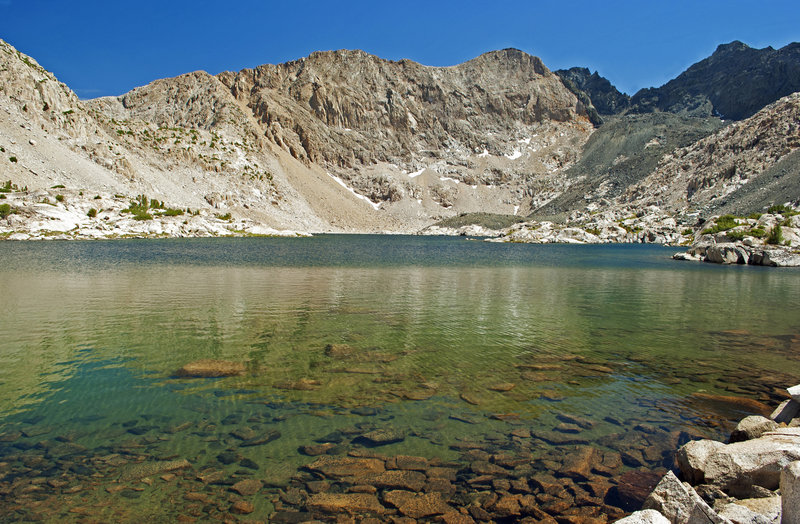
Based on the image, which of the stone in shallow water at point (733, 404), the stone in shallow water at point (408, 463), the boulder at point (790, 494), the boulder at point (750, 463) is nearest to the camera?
the boulder at point (790, 494)

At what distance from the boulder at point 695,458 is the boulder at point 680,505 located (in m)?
1.41

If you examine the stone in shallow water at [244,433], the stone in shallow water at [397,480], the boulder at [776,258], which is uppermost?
the boulder at [776,258]

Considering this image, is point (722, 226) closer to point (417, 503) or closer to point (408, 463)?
point (408, 463)

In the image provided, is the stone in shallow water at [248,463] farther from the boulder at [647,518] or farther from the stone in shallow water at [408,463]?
the boulder at [647,518]

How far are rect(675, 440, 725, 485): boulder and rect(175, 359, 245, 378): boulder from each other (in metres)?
9.72

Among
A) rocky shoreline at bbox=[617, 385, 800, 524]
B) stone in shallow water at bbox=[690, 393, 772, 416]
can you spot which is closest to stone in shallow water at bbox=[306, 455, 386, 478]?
rocky shoreline at bbox=[617, 385, 800, 524]

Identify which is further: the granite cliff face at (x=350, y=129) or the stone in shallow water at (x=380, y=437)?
the granite cliff face at (x=350, y=129)

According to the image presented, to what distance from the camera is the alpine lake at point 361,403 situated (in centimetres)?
681

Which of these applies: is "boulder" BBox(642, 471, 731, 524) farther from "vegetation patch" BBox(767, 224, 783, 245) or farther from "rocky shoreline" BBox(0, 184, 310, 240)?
"rocky shoreline" BBox(0, 184, 310, 240)

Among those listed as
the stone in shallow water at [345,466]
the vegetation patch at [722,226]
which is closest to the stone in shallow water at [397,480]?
the stone in shallow water at [345,466]

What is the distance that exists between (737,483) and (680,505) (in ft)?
5.41

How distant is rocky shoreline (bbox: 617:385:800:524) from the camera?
517 cm

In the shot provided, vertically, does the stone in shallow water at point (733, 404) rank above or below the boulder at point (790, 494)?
below

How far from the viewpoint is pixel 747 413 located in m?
10.0
